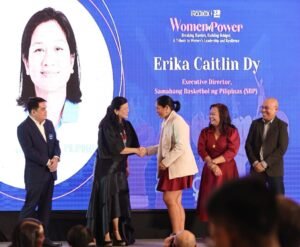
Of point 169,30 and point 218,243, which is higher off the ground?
point 169,30

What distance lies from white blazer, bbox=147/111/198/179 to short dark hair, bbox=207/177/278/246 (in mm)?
4984

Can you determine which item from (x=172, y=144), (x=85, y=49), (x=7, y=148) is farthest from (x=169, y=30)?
(x=7, y=148)

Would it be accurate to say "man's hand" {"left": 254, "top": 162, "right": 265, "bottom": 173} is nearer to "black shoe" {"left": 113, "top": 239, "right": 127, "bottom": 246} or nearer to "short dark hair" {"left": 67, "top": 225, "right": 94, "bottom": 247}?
"black shoe" {"left": 113, "top": 239, "right": 127, "bottom": 246}

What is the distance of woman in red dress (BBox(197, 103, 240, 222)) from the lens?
6344 millimetres

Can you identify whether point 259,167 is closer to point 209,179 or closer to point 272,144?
point 272,144

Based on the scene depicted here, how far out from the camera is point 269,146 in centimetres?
641

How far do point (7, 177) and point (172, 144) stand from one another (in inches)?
63.0

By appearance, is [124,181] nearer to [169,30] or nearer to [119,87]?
[119,87]

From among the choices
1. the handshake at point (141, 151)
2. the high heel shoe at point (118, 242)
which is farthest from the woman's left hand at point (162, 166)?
the high heel shoe at point (118, 242)

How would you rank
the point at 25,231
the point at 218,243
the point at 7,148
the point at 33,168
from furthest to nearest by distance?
the point at 7,148 → the point at 33,168 → the point at 25,231 → the point at 218,243

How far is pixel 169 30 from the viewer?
703cm

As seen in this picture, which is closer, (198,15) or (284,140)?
(284,140)

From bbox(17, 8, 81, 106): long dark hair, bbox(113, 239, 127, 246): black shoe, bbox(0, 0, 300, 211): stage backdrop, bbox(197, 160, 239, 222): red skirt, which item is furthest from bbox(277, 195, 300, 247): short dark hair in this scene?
bbox(17, 8, 81, 106): long dark hair

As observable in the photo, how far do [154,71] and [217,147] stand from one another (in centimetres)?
108
